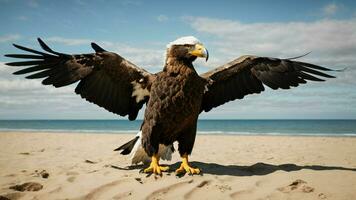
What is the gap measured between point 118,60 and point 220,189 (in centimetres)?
260

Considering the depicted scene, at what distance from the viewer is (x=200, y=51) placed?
4820 mm

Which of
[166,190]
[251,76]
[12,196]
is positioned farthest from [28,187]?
[251,76]

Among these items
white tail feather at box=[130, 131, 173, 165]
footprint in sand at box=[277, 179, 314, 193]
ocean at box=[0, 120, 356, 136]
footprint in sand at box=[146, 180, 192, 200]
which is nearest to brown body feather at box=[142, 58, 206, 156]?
white tail feather at box=[130, 131, 173, 165]

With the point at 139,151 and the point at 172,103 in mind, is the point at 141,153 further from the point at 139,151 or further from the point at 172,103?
the point at 172,103

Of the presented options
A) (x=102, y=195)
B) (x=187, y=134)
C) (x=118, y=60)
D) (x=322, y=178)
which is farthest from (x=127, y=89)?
(x=322, y=178)

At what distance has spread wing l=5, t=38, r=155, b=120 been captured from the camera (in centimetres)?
537

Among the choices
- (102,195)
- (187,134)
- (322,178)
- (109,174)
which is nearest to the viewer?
(102,195)

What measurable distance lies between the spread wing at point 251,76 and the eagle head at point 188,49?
0.83 meters

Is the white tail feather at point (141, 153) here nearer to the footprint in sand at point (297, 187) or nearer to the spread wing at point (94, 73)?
the spread wing at point (94, 73)

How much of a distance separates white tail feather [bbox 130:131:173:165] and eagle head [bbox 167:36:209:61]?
1.59 meters

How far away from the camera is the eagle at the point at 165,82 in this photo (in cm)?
494

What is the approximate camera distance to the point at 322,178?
15.3ft

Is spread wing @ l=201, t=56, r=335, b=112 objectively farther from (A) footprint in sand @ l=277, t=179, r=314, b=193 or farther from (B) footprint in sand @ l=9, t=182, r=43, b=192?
(B) footprint in sand @ l=9, t=182, r=43, b=192

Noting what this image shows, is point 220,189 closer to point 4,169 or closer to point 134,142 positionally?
point 134,142
